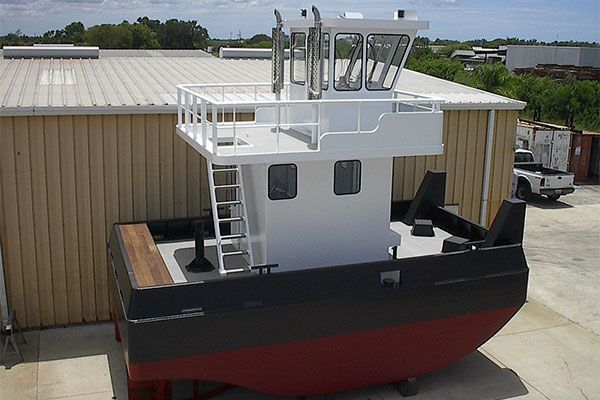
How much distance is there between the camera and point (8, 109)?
9242mm

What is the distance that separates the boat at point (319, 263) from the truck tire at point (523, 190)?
448 inches

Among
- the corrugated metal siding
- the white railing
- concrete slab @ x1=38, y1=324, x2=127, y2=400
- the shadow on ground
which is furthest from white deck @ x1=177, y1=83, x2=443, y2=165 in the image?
the corrugated metal siding

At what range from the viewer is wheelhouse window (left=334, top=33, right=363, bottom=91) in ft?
26.6

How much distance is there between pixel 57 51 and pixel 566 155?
16.1 m

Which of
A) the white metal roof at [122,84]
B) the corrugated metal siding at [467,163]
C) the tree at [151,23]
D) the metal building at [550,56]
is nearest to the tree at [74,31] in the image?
the tree at [151,23]

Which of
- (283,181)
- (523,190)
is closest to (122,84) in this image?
(283,181)

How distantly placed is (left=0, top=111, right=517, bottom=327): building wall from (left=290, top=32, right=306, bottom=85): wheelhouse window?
2.38 metres

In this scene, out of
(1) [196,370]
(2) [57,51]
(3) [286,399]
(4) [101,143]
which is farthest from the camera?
(2) [57,51]

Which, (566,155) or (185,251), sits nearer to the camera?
(185,251)

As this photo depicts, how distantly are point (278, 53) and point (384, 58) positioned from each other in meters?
1.52

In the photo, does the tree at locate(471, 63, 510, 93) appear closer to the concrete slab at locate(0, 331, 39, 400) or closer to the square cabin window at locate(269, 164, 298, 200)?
the square cabin window at locate(269, 164, 298, 200)

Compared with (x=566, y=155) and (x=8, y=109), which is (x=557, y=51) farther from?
(x=8, y=109)

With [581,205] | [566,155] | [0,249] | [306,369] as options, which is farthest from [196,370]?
[566,155]

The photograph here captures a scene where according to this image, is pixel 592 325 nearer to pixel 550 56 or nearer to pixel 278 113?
pixel 278 113
